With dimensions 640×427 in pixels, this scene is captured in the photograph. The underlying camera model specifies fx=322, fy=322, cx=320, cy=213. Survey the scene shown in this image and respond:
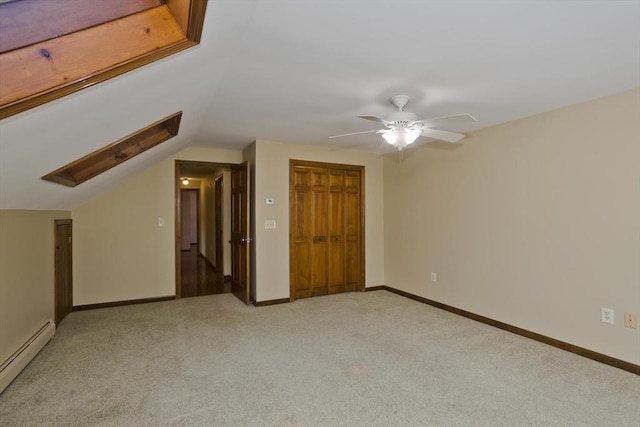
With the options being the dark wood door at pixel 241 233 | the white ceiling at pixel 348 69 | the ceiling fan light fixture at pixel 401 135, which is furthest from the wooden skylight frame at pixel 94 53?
the dark wood door at pixel 241 233

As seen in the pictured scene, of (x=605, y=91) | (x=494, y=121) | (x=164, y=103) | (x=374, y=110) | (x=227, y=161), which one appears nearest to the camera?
(x=164, y=103)

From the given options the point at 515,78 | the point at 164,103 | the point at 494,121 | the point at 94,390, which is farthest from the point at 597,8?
the point at 94,390

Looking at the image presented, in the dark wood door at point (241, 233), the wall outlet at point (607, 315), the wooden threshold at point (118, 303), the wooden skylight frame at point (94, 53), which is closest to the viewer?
the wooden skylight frame at point (94, 53)

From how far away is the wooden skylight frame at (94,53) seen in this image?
1.15 m

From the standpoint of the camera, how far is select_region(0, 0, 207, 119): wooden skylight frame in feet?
3.79

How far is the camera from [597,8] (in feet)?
5.17

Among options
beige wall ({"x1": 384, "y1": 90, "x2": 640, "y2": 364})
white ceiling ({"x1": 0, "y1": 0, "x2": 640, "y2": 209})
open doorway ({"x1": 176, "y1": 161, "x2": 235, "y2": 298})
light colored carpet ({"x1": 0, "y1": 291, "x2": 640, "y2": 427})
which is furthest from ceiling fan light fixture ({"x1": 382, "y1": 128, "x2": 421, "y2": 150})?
open doorway ({"x1": 176, "y1": 161, "x2": 235, "y2": 298})

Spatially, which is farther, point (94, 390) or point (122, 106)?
point (94, 390)

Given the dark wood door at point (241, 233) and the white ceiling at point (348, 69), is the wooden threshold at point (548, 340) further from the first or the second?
the dark wood door at point (241, 233)

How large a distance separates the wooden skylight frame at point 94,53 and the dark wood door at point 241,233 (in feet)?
9.44

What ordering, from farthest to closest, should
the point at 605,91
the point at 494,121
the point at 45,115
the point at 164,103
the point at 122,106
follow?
1. the point at 494,121
2. the point at 605,91
3. the point at 164,103
4. the point at 122,106
5. the point at 45,115

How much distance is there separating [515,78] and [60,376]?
13.6 feet

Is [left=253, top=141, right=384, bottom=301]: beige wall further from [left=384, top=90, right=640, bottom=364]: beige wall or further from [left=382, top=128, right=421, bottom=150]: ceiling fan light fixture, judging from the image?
[left=382, top=128, right=421, bottom=150]: ceiling fan light fixture

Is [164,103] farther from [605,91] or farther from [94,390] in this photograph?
[605,91]
